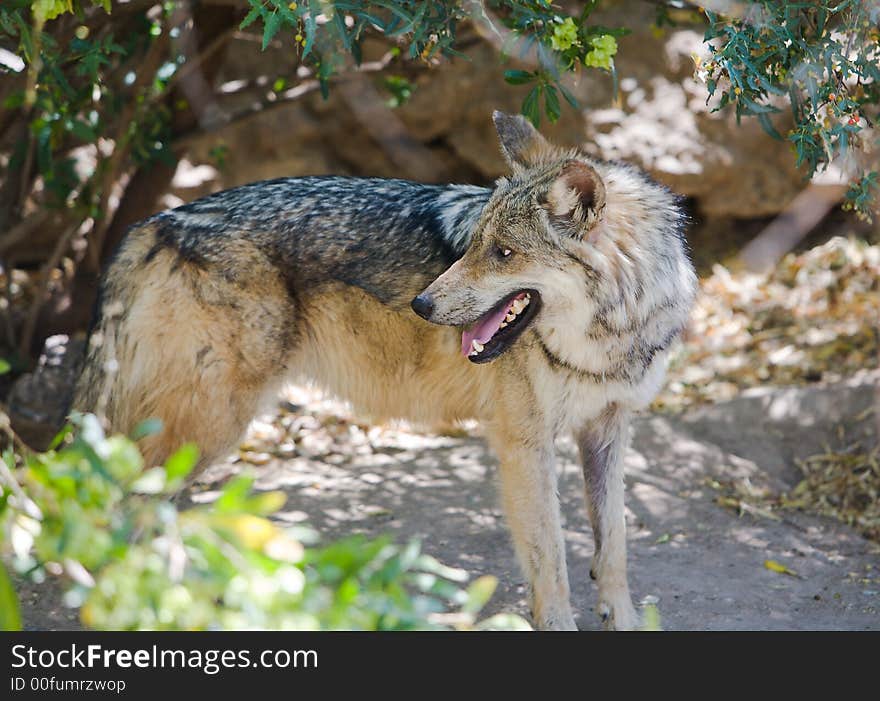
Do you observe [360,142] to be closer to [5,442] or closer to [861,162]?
[5,442]

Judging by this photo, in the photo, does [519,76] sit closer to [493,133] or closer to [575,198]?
[575,198]

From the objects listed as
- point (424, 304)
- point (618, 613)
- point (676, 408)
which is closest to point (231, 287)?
point (424, 304)

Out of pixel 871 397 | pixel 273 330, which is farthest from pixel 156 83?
pixel 871 397

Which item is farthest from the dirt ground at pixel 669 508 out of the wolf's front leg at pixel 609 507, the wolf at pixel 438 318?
the wolf at pixel 438 318

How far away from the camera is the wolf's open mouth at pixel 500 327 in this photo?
3762 millimetres

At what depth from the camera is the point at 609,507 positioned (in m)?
4.32

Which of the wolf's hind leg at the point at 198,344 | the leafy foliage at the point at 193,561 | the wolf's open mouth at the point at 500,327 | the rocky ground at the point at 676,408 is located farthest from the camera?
the rocky ground at the point at 676,408

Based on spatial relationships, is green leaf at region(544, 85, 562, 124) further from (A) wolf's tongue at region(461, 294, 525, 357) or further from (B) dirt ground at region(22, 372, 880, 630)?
(B) dirt ground at region(22, 372, 880, 630)

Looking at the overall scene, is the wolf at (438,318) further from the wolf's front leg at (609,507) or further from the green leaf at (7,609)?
the green leaf at (7,609)

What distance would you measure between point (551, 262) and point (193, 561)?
81.0 inches

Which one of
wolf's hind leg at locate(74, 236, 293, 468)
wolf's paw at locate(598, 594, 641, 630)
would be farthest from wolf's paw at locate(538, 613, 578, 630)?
wolf's hind leg at locate(74, 236, 293, 468)

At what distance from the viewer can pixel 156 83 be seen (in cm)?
551
